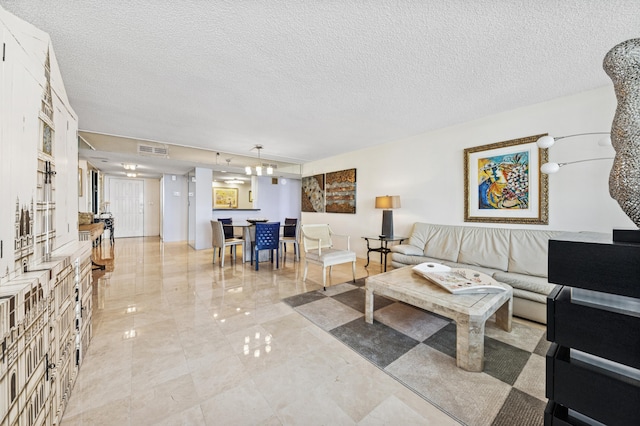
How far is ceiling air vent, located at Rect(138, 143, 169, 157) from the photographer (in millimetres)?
5008

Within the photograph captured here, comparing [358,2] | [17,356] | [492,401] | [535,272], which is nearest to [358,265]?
[535,272]

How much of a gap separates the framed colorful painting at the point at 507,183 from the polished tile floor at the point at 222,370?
2.86 meters

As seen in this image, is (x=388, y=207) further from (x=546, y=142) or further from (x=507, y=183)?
(x=546, y=142)

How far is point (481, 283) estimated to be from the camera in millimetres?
2152

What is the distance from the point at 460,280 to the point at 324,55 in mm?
2329

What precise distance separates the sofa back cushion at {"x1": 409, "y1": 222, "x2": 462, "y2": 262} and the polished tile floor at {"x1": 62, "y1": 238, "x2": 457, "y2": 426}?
225 centimetres

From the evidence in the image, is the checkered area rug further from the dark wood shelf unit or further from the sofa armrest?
the sofa armrest

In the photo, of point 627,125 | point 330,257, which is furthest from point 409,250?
point 627,125

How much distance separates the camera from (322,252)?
361 cm

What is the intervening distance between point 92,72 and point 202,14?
5.07 feet

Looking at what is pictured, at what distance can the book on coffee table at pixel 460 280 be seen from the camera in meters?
2.02

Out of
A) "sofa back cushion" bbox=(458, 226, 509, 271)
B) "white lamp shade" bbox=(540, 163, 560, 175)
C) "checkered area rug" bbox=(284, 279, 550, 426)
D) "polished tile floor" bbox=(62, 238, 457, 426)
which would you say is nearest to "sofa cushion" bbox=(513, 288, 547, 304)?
"checkered area rug" bbox=(284, 279, 550, 426)

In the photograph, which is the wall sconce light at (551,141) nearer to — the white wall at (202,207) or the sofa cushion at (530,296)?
the sofa cushion at (530,296)

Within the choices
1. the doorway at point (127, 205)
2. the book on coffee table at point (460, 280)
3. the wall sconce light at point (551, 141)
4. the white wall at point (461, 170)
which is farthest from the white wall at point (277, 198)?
the wall sconce light at point (551, 141)
